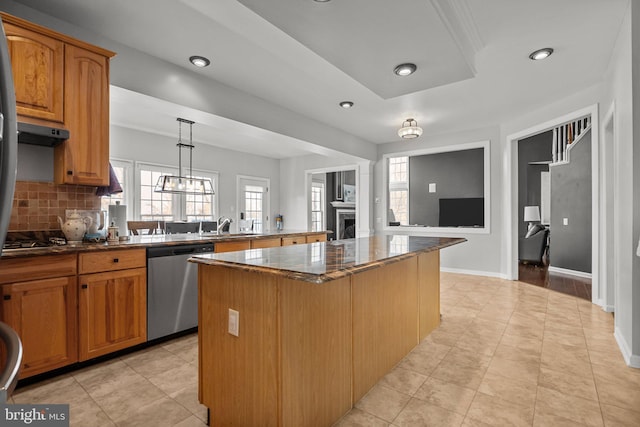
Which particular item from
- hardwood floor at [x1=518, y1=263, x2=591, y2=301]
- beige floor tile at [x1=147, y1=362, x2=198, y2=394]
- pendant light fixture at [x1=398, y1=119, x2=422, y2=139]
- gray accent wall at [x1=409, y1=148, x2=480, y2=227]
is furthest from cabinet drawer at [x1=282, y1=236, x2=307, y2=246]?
gray accent wall at [x1=409, y1=148, x2=480, y2=227]

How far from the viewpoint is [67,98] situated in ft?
7.73

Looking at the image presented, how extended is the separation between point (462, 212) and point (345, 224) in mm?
3617

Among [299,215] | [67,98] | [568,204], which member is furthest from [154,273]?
[568,204]

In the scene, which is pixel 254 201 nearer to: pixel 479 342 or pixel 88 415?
pixel 479 342

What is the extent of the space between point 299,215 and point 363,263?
6408mm

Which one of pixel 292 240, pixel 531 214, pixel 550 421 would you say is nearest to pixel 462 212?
pixel 531 214

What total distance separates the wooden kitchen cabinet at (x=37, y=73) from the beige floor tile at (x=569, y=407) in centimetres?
366

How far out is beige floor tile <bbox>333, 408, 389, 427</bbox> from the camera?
169 centimetres

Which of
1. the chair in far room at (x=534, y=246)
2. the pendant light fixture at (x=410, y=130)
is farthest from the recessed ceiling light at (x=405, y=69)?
the chair in far room at (x=534, y=246)

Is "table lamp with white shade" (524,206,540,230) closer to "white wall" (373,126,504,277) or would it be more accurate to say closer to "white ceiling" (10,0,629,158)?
"white wall" (373,126,504,277)

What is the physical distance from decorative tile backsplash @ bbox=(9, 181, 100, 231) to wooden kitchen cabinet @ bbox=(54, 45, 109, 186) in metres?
0.17

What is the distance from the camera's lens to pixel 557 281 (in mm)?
5117

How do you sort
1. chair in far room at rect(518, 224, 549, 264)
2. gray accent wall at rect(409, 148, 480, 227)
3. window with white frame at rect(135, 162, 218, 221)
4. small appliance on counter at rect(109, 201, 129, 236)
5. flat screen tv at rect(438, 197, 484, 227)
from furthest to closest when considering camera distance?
gray accent wall at rect(409, 148, 480, 227) → flat screen tv at rect(438, 197, 484, 227) → chair in far room at rect(518, 224, 549, 264) → window with white frame at rect(135, 162, 218, 221) → small appliance on counter at rect(109, 201, 129, 236)

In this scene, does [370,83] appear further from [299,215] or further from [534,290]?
[299,215]
